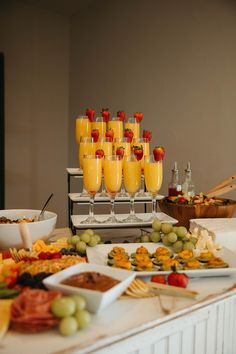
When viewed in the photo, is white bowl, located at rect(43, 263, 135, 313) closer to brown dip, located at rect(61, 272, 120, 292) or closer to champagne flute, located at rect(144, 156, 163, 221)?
brown dip, located at rect(61, 272, 120, 292)

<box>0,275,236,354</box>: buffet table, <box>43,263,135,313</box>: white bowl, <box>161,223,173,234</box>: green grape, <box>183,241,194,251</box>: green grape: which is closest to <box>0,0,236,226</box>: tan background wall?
<box>161,223,173,234</box>: green grape

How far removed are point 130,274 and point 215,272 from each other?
310mm

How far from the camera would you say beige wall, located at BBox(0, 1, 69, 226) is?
15.9 ft

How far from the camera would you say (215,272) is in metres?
1.34

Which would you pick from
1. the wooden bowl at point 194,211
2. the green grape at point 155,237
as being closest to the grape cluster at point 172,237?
the green grape at point 155,237

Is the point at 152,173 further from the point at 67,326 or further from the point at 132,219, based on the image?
the point at 67,326

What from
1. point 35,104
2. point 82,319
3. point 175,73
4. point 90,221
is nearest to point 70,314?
point 82,319

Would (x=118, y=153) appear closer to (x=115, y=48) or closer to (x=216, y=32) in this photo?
(x=216, y=32)

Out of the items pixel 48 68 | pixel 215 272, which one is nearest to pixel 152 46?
pixel 48 68

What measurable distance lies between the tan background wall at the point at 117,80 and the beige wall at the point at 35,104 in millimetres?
10

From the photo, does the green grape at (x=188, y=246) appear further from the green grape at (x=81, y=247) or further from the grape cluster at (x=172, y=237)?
the green grape at (x=81, y=247)

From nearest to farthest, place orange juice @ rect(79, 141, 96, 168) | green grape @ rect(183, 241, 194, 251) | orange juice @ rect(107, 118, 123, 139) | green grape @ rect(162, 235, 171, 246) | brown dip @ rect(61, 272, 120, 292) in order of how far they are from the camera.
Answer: brown dip @ rect(61, 272, 120, 292) → green grape @ rect(183, 241, 194, 251) → green grape @ rect(162, 235, 171, 246) → orange juice @ rect(79, 141, 96, 168) → orange juice @ rect(107, 118, 123, 139)

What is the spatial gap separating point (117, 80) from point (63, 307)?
3.84 m

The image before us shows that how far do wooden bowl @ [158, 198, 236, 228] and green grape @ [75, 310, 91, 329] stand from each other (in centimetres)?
116
